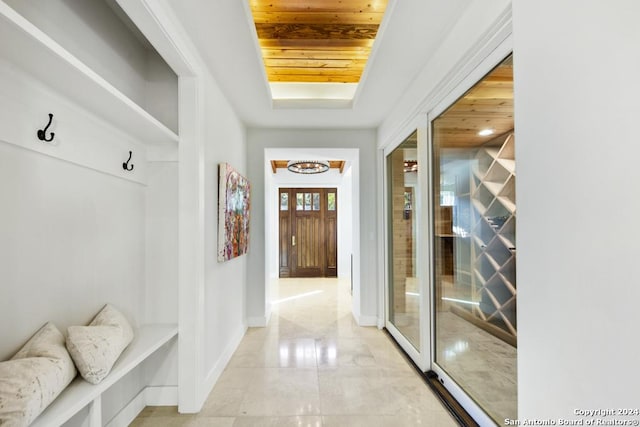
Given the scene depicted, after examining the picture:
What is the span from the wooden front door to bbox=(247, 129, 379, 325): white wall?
3.26 metres

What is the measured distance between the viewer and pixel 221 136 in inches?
103

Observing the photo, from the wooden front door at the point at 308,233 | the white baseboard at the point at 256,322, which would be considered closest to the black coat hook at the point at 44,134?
the white baseboard at the point at 256,322

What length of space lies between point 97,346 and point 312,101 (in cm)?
276

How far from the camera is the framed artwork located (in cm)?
246

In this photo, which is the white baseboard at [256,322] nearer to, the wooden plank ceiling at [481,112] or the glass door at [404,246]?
the glass door at [404,246]

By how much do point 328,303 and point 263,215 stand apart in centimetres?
196

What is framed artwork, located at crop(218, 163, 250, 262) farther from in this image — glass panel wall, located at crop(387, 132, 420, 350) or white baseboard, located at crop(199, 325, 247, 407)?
glass panel wall, located at crop(387, 132, 420, 350)

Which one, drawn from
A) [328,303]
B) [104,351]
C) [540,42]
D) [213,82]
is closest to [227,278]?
[104,351]

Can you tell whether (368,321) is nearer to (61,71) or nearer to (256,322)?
(256,322)

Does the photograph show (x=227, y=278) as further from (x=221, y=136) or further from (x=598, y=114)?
(x=598, y=114)

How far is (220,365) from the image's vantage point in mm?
2471

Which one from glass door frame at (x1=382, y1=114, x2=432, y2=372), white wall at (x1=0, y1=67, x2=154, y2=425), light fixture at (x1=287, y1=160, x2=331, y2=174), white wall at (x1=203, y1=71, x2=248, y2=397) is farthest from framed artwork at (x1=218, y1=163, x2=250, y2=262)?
light fixture at (x1=287, y1=160, x2=331, y2=174)

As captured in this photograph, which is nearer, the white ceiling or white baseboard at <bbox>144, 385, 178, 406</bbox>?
the white ceiling

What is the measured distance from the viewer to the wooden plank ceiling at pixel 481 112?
151cm
